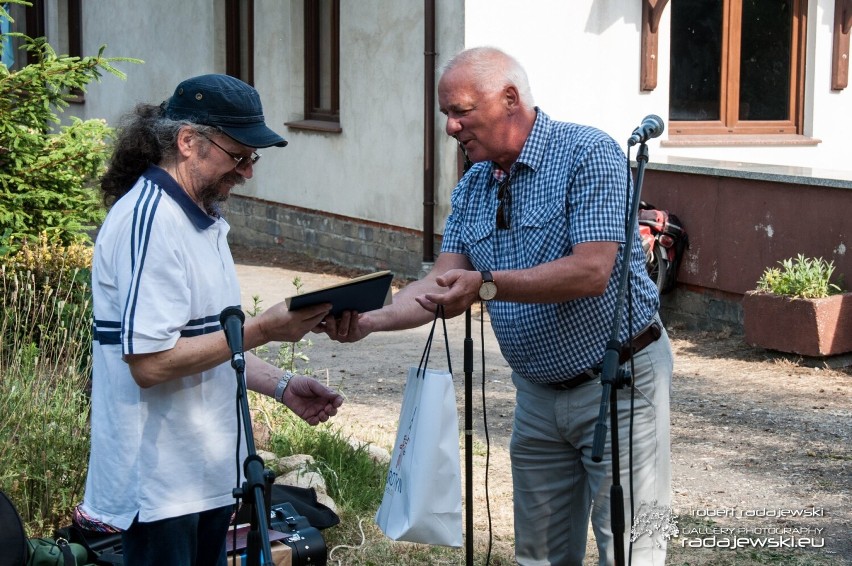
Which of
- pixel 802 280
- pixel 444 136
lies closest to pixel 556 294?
pixel 802 280

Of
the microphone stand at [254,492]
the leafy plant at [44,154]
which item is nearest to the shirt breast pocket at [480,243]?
the microphone stand at [254,492]

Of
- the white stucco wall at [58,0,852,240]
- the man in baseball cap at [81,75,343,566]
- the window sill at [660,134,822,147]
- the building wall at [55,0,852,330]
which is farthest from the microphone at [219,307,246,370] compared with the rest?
the window sill at [660,134,822,147]

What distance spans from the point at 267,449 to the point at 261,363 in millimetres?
2538

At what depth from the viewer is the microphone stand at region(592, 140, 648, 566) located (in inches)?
120

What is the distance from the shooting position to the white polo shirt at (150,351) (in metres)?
2.74

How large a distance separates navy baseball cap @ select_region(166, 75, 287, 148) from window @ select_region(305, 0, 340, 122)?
11059 millimetres

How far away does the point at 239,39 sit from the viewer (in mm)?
15711

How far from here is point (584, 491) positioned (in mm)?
3713

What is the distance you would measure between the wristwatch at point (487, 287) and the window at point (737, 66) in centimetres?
928

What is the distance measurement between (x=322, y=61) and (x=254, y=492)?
12.3 metres

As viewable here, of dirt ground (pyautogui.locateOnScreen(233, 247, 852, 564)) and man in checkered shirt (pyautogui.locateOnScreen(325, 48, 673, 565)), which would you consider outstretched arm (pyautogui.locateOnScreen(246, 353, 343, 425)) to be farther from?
dirt ground (pyautogui.locateOnScreen(233, 247, 852, 564))

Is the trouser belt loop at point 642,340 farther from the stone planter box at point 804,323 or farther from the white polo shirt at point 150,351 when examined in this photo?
the stone planter box at point 804,323

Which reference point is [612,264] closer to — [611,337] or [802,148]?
[611,337]

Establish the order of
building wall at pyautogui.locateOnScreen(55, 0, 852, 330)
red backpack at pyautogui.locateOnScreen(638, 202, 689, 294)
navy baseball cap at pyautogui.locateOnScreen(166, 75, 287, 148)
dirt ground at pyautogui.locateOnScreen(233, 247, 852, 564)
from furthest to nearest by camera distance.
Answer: red backpack at pyautogui.locateOnScreen(638, 202, 689, 294) < building wall at pyautogui.locateOnScreen(55, 0, 852, 330) < dirt ground at pyautogui.locateOnScreen(233, 247, 852, 564) < navy baseball cap at pyautogui.locateOnScreen(166, 75, 287, 148)
